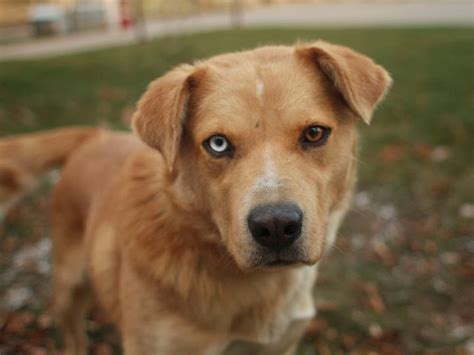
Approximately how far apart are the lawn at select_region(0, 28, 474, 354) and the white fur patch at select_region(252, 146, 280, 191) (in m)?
0.96

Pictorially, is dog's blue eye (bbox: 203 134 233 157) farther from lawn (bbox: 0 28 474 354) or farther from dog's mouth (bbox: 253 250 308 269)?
lawn (bbox: 0 28 474 354)

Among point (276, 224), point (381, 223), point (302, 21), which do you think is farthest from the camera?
point (302, 21)

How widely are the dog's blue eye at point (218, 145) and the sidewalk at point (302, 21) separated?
11011 millimetres

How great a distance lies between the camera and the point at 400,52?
12.3 meters

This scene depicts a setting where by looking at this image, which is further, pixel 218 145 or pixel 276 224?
pixel 218 145

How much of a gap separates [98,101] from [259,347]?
6741 millimetres

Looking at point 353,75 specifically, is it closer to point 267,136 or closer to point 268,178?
point 267,136

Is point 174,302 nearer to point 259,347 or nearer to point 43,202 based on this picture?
point 259,347

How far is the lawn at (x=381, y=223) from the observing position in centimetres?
462

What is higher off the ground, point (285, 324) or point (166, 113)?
point (166, 113)

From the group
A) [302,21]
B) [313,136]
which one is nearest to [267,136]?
[313,136]

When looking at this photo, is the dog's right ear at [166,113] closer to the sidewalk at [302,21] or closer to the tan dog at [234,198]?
the tan dog at [234,198]

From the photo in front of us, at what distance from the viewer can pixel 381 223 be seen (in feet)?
19.8

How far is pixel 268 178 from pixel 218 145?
38 centimetres
